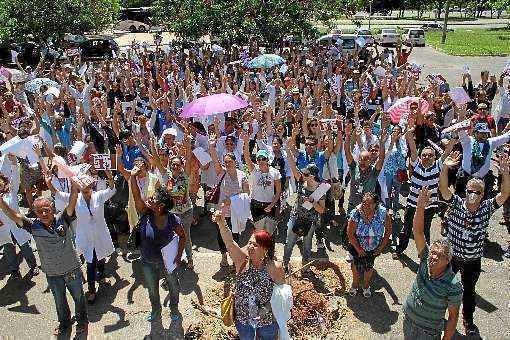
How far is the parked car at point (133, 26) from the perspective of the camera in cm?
4741

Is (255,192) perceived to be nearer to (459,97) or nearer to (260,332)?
(260,332)

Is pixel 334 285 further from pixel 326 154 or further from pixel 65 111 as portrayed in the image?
pixel 65 111

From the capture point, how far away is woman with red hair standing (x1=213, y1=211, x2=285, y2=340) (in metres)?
4.02

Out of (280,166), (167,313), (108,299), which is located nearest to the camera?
(167,313)

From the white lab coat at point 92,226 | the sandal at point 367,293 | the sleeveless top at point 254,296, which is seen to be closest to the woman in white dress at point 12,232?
the white lab coat at point 92,226

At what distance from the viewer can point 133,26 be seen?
47.7 metres

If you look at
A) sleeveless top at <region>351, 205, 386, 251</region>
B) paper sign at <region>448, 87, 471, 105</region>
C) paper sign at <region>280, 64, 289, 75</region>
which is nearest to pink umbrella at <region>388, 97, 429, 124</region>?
paper sign at <region>448, 87, 471, 105</region>

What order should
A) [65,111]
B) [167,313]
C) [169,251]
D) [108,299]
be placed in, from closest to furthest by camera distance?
1. [169,251]
2. [167,313]
3. [108,299]
4. [65,111]

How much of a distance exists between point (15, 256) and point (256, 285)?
4.35m

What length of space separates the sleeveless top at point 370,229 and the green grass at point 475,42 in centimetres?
2807

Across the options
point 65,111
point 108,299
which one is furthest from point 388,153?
point 65,111

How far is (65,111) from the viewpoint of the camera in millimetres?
10945

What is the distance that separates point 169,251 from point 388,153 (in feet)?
12.1

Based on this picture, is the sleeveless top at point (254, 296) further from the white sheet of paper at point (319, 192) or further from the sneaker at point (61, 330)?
the sneaker at point (61, 330)
